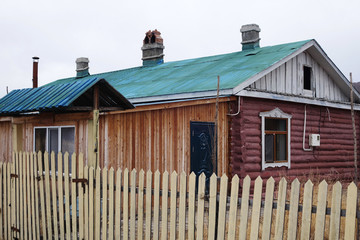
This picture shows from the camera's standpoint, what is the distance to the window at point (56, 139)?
10711 mm

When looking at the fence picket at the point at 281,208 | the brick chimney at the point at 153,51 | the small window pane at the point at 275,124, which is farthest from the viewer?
the brick chimney at the point at 153,51

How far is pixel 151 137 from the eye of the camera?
35.0 feet

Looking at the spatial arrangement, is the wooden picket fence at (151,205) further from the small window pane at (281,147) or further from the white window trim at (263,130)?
the small window pane at (281,147)

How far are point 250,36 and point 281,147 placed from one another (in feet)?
17.2

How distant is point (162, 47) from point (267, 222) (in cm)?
1560

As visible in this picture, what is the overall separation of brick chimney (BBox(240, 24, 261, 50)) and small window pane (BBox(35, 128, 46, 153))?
8.35 meters

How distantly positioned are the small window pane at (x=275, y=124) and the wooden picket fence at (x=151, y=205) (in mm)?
5603

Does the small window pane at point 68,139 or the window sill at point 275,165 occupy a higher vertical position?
the small window pane at point 68,139

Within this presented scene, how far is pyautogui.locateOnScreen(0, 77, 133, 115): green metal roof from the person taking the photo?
21.3 feet

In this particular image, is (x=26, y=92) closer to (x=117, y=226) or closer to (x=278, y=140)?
(x=117, y=226)

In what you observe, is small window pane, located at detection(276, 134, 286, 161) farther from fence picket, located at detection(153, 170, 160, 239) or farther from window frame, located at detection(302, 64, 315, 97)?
fence picket, located at detection(153, 170, 160, 239)

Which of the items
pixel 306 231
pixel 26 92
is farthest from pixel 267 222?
pixel 26 92

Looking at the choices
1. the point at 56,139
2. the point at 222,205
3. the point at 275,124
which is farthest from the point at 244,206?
the point at 275,124

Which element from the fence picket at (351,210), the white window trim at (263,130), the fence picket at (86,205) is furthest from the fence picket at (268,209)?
the white window trim at (263,130)
